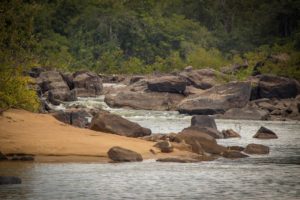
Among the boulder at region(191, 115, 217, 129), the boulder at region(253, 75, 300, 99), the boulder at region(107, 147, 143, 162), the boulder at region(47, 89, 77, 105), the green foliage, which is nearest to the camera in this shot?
the boulder at region(107, 147, 143, 162)

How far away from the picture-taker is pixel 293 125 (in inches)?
2709

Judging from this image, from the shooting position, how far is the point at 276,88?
281 ft

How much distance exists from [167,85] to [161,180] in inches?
Result: 2021

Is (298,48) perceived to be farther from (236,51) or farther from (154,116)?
(154,116)

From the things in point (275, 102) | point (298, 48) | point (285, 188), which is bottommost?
point (285, 188)

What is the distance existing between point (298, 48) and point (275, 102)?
38.1 metres

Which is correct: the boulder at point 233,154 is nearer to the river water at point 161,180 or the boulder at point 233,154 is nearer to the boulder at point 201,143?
the river water at point 161,180

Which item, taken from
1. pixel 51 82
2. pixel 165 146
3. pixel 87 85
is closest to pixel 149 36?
pixel 87 85

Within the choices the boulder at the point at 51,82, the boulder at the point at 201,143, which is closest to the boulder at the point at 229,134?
the boulder at the point at 201,143

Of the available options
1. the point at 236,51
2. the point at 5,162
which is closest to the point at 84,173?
the point at 5,162

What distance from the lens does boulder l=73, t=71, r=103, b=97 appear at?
91375mm

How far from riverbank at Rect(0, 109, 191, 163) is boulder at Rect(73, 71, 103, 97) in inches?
1736

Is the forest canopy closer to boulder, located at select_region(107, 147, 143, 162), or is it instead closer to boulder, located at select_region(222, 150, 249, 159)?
boulder, located at select_region(222, 150, 249, 159)

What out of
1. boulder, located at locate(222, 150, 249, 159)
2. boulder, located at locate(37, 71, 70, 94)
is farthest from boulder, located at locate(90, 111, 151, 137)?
boulder, located at locate(37, 71, 70, 94)
